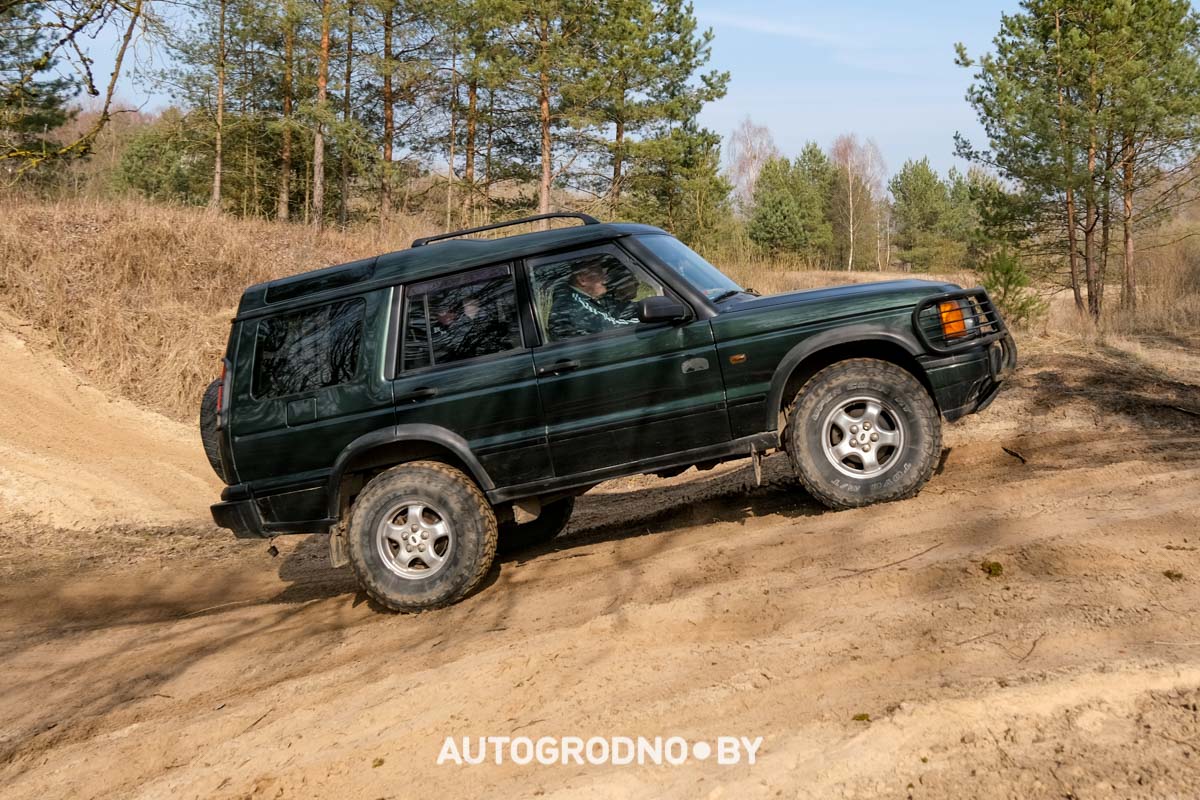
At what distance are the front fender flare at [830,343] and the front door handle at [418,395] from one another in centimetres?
204

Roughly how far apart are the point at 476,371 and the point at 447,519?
92 centimetres

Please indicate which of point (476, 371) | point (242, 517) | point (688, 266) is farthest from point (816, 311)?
point (242, 517)

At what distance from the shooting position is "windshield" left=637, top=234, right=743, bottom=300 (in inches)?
222

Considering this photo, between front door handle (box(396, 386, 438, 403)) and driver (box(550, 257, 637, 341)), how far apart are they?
818mm

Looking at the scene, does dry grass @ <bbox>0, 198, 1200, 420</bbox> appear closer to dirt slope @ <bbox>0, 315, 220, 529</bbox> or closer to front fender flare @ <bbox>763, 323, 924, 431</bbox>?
dirt slope @ <bbox>0, 315, 220, 529</bbox>

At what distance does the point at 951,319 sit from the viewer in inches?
213

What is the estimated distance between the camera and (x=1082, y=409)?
8742mm

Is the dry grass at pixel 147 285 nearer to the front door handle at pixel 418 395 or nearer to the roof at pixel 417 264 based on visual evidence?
the roof at pixel 417 264

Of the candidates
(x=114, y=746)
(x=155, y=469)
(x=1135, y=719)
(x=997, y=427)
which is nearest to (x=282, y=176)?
(x=155, y=469)

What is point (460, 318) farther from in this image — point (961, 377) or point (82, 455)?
point (82, 455)

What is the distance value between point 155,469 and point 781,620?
34.7 feet

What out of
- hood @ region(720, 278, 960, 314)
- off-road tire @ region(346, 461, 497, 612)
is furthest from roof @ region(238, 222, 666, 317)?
off-road tire @ region(346, 461, 497, 612)

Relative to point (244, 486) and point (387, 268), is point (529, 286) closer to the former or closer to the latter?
point (387, 268)

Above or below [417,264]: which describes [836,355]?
below
